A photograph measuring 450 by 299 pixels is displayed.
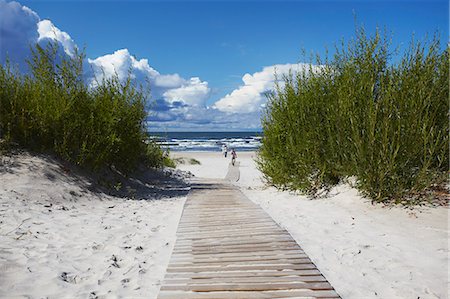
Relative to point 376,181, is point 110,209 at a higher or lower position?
lower

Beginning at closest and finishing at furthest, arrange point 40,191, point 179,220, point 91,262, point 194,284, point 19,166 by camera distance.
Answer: point 194,284
point 91,262
point 179,220
point 40,191
point 19,166

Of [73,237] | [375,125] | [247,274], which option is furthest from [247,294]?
[375,125]

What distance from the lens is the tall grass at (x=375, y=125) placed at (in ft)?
19.8

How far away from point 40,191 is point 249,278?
5.19 metres

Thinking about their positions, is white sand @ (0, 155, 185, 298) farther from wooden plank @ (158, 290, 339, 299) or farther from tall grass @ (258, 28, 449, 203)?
tall grass @ (258, 28, 449, 203)

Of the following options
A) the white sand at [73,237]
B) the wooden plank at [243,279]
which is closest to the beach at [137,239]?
the white sand at [73,237]

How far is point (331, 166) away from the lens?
7.99 m

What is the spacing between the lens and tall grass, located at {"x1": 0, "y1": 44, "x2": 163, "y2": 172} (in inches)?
314

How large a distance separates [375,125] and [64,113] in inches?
280

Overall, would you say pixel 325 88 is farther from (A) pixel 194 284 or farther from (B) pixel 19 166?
(B) pixel 19 166

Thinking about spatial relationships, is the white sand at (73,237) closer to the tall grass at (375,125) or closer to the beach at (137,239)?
the beach at (137,239)

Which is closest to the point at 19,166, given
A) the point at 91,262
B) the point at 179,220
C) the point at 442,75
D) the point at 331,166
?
the point at 179,220

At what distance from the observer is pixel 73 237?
4.87 metres

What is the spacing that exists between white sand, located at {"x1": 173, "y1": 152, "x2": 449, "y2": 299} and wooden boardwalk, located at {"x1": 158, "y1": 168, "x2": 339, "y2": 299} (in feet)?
0.97
